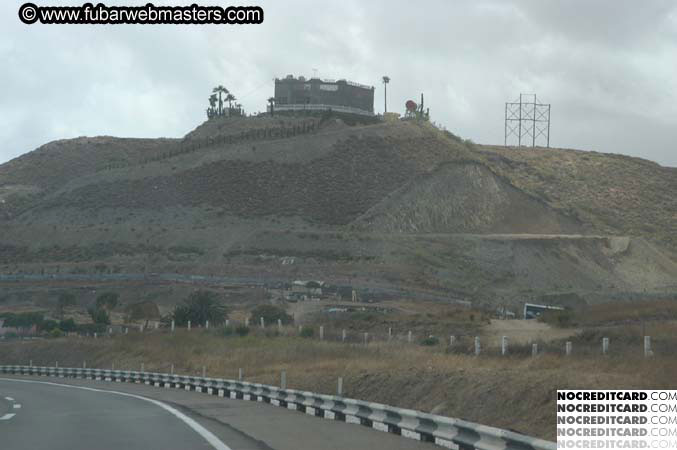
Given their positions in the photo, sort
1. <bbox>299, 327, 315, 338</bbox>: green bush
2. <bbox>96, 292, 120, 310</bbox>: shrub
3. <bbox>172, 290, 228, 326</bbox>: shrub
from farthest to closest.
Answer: <bbox>96, 292, 120, 310</bbox>: shrub < <bbox>172, 290, 228, 326</bbox>: shrub < <bbox>299, 327, 315, 338</bbox>: green bush

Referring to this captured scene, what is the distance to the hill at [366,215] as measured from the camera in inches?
3600

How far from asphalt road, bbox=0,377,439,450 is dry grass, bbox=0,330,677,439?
6.10ft

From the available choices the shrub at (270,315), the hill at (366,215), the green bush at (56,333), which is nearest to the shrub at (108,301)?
the hill at (366,215)

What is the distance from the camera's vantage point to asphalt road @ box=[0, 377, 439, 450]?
1593 cm

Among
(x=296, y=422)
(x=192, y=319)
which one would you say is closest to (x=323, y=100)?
(x=192, y=319)

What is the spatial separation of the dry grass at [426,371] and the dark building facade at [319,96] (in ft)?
324

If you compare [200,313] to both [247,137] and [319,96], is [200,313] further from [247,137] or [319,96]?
[319,96]

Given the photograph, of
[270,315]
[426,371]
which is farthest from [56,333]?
[426,371]

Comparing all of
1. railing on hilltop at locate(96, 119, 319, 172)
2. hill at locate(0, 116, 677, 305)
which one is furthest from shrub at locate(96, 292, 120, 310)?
railing on hilltop at locate(96, 119, 319, 172)

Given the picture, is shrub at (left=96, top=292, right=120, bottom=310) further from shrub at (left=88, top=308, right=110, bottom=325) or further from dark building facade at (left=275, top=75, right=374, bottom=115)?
dark building facade at (left=275, top=75, right=374, bottom=115)

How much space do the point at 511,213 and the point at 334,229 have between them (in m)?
20.0

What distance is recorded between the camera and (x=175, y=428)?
18.7 metres

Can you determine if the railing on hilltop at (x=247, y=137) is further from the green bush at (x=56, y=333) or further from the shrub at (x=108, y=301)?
the green bush at (x=56, y=333)

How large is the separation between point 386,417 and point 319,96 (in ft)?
440
